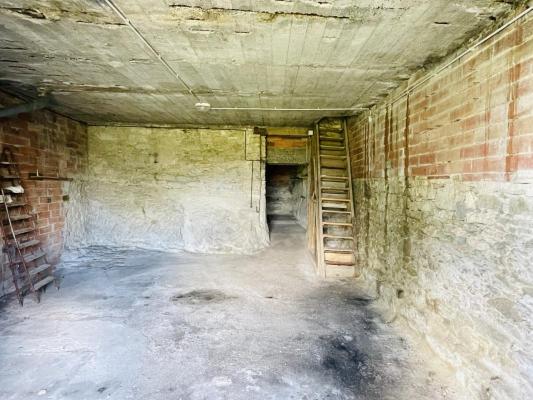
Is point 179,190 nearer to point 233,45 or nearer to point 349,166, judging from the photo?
point 349,166

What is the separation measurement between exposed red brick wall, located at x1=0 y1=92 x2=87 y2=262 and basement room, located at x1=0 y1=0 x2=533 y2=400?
0.03m

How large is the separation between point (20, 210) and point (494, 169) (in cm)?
536

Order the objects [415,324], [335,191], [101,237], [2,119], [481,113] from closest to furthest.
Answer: [481,113]
[415,324]
[2,119]
[335,191]
[101,237]

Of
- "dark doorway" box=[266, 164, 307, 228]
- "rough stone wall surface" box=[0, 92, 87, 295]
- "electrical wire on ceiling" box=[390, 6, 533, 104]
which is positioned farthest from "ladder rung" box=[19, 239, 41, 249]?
"dark doorway" box=[266, 164, 307, 228]

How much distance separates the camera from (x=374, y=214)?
426 centimetres

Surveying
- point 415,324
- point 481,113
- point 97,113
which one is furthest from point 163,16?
point 97,113

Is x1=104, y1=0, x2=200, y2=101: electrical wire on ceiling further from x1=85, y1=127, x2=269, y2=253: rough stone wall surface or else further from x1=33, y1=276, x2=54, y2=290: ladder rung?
x1=33, y1=276, x2=54, y2=290: ladder rung

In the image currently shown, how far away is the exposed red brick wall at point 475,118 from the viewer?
1.83 m

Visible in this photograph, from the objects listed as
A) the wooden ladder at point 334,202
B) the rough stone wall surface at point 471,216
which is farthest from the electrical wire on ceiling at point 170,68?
the rough stone wall surface at point 471,216

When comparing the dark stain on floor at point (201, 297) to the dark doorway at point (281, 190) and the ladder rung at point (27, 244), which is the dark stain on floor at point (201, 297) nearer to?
the ladder rung at point (27, 244)

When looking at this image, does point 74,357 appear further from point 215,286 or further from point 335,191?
point 335,191

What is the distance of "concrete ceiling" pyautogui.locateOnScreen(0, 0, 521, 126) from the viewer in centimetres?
193

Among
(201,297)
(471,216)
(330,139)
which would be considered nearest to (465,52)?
(471,216)

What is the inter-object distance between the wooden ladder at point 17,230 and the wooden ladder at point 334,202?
392 cm
